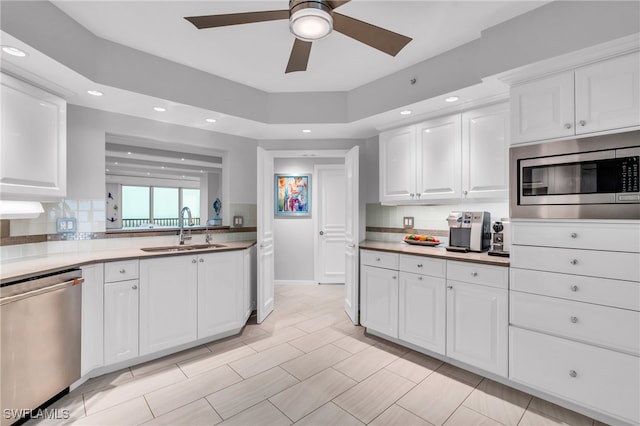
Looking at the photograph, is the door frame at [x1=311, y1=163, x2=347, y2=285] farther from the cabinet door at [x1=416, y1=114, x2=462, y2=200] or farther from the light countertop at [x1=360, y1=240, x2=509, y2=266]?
the cabinet door at [x1=416, y1=114, x2=462, y2=200]

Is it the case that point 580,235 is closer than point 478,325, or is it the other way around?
point 580,235

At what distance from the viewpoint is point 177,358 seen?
2.68 metres

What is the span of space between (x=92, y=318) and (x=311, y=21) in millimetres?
2548

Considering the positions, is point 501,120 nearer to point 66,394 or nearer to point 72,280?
point 72,280

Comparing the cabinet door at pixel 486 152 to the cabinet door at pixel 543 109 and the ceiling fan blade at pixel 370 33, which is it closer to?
the cabinet door at pixel 543 109

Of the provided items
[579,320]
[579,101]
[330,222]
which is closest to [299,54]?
[579,101]

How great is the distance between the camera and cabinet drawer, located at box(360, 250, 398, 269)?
2888 mm

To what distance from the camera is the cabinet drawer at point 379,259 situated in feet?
9.47

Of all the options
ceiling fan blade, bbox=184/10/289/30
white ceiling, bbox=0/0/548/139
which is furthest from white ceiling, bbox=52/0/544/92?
ceiling fan blade, bbox=184/10/289/30

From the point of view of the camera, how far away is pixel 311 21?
143 cm

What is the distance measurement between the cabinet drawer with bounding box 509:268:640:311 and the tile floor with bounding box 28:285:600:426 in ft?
2.54

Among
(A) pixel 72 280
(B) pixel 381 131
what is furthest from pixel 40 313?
(B) pixel 381 131

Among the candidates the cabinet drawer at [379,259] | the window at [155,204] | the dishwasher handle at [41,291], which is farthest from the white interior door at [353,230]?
the dishwasher handle at [41,291]

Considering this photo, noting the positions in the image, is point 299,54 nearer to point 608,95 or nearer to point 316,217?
point 608,95
